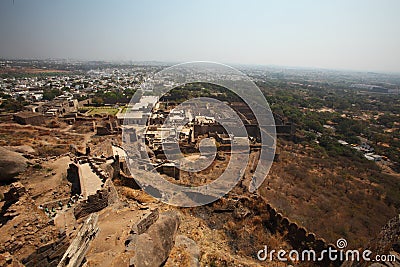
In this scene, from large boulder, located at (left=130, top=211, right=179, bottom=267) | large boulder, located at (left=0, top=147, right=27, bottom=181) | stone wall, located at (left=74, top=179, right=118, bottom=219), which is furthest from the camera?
large boulder, located at (left=0, top=147, right=27, bottom=181)

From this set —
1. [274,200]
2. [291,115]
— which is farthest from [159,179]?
[291,115]

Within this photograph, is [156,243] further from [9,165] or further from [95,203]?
[9,165]

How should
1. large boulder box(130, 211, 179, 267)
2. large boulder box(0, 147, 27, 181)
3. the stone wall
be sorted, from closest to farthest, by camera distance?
1. large boulder box(130, 211, 179, 267)
2. the stone wall
3. large boulder box(0, 147, 27, 181)

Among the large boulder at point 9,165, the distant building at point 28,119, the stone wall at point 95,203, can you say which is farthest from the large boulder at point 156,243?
the distant building at point 28,119

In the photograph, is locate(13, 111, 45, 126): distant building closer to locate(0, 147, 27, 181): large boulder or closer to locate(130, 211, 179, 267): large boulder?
locate(0, 147, 27, 181): large boulder

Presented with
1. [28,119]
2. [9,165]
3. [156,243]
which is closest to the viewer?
[156,243]

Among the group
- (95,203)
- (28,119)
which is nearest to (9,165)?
(95,203)

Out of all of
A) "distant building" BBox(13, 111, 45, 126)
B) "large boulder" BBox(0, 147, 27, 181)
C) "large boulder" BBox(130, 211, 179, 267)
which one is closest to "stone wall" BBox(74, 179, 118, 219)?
"large boulder" BBox(130, 211, 179, 267)

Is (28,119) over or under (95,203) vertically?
→ under
